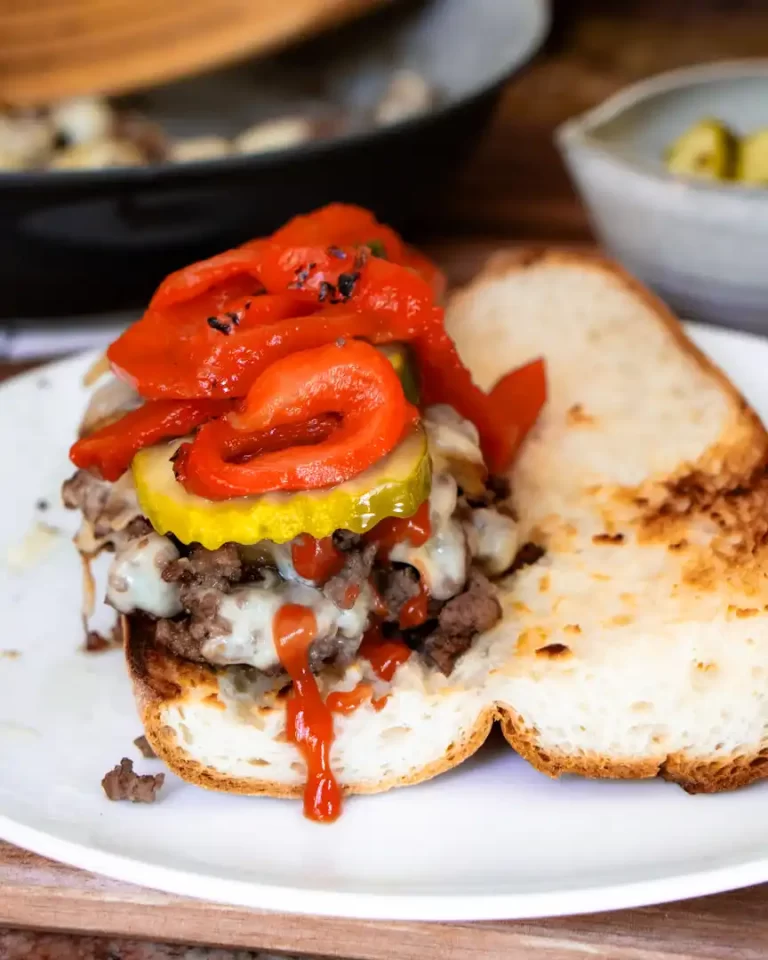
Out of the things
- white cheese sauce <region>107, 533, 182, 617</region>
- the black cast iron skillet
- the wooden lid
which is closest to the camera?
white cheese sauce <region>107, 533, 182, 617</region>

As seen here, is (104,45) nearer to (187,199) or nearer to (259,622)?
(187,199)

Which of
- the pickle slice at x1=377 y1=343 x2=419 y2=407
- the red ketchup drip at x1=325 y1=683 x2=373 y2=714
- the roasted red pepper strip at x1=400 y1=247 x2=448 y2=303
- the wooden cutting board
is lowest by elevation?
the wooden cutting board

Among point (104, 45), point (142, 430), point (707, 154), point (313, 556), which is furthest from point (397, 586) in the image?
point (104, 45)

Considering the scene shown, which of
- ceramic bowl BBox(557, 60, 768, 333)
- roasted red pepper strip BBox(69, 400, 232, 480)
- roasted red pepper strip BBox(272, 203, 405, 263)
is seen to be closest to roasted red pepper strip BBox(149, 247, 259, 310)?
roasted red pepper strip BBox(272, 203, 405, 263)

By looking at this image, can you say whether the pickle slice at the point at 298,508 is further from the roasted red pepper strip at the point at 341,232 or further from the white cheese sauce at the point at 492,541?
the roasted red pepper strip at the point at 341,232

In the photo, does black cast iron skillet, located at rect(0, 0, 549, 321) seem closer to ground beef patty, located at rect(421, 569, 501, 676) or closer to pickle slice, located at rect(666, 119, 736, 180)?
pickle slice, located at rect(666, 119, 736, 180)

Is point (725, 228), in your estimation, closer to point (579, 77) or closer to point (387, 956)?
point (387, 956)

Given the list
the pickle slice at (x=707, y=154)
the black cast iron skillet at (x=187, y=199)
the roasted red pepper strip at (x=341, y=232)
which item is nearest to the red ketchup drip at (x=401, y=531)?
the roasted red pepper strip at (x=341, y=232)
